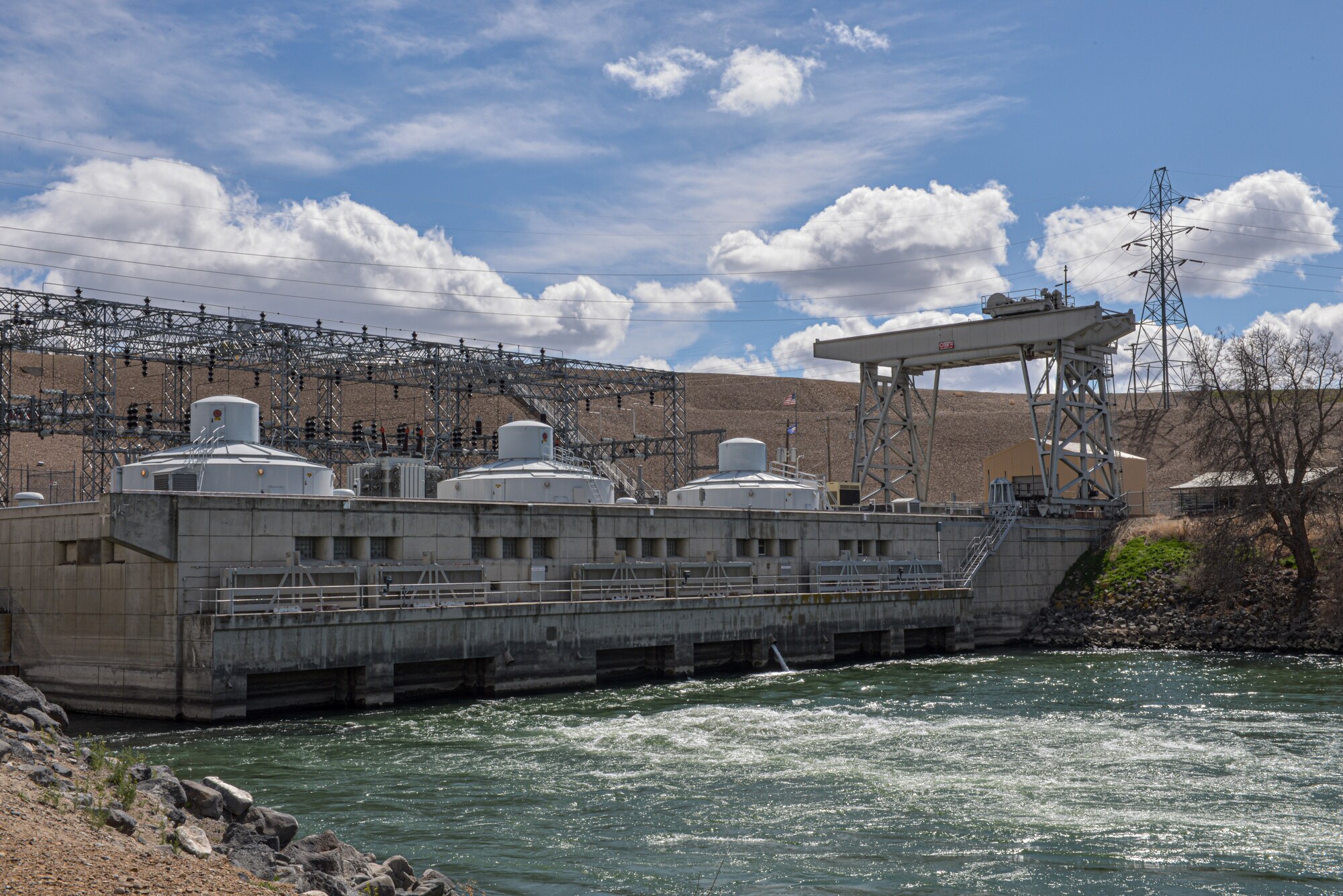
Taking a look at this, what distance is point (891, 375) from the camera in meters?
60.0

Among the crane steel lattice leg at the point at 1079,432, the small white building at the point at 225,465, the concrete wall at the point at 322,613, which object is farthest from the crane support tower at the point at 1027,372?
the small white building at the point at 225,465

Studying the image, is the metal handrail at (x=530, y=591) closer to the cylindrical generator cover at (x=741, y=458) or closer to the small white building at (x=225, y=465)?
the small white building at (x=225, y=465)

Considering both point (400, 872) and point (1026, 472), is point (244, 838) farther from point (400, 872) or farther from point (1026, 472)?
point (1026, 472)

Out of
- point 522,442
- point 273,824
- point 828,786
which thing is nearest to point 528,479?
point 522,442

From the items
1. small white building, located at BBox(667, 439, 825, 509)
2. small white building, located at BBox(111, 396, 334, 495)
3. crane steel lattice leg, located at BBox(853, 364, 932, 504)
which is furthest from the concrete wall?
crane steel lattice leg, located at BBox(853, 364, 932, 504)

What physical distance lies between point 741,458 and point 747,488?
2.95 meters

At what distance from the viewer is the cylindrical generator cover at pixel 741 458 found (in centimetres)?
5041

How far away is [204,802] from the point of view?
1344 cm

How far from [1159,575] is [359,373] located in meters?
39.0

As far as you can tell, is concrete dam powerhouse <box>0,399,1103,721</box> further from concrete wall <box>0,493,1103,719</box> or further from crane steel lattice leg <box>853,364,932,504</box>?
crane steel lattice leg <box>853,364,932,504</box>

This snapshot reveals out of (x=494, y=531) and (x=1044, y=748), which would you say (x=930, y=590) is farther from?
(x=1044, y=748)

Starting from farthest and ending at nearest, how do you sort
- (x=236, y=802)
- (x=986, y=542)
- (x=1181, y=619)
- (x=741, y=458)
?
(x=986, y=542) → (x=741, y=458) → (x=1181, y=619) → (x=236, y=802)

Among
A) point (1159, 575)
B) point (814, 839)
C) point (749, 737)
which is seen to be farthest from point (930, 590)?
point (814, 839)

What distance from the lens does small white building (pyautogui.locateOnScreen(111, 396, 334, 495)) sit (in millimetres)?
34031
